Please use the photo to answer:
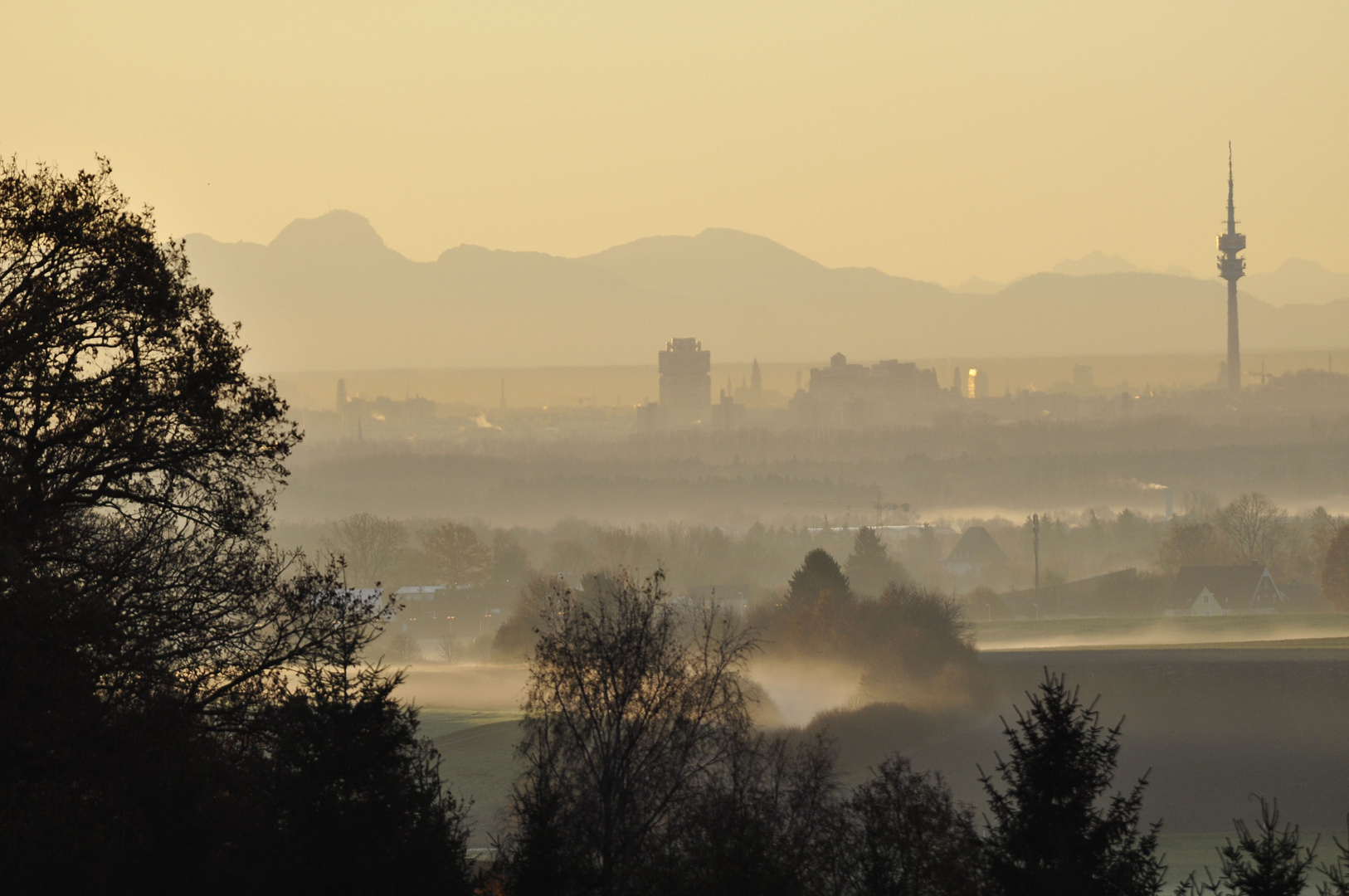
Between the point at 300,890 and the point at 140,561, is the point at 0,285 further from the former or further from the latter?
the point at 300,890

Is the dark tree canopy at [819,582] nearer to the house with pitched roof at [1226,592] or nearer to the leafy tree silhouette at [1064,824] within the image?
the house with pitched roof at [1226,592]

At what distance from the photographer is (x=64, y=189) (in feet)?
51.9

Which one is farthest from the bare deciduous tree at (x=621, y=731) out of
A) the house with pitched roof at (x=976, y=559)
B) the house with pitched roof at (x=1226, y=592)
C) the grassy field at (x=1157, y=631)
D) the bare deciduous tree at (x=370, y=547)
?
the house with pitched roof at (x=976, y=559)

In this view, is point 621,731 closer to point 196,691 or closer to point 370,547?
point 196,691

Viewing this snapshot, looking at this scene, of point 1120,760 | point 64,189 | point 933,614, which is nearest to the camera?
point 64,189

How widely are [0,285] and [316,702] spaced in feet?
18.7

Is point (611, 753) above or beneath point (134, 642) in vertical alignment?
beneath

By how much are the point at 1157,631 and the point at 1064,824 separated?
8442 cm

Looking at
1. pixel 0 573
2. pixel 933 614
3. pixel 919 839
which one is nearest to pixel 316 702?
pixel 0 573

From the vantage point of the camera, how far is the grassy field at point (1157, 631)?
8756 cm

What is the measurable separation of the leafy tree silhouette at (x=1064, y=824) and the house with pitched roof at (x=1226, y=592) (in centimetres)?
10052

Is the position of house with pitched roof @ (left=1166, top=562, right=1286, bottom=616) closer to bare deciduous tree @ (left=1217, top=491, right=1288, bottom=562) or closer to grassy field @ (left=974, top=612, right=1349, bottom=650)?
grassy field @ (left=974, top=612, right=1349, bottom=650)

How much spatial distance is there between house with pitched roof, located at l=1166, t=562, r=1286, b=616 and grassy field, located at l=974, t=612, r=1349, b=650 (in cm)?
990

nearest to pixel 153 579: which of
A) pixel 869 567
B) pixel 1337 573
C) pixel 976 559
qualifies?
pixel 869 567
